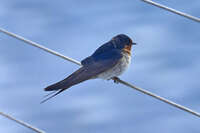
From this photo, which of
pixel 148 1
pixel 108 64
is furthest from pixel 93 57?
pixel 148 1

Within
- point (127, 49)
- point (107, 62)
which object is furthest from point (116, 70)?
point (127, 49)

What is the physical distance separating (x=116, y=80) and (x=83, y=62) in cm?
25

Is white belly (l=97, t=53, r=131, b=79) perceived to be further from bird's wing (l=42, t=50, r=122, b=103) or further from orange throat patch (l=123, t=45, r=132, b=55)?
orange throat patch (l=123, t=45, r=132, b=55)

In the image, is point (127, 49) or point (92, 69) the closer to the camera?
point (92, 69)

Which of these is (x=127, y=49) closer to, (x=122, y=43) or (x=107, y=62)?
(x=122, y=43)

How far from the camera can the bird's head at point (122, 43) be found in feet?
14.2

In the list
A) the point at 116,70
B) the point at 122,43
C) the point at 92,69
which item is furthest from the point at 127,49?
the point at 92,69

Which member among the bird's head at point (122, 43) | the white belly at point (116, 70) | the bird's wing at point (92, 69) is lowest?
the white belly at point (116, 70)

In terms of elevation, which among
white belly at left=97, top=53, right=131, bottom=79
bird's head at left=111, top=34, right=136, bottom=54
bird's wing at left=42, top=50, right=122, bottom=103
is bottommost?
white belly at left=97, top=53, right=131, bottom=79

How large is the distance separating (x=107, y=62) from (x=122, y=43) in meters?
0.34

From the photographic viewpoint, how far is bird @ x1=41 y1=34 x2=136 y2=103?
3840 millimetres

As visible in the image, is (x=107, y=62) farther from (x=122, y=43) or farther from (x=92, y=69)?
(x=122, y=43)

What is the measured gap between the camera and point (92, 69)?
396cm

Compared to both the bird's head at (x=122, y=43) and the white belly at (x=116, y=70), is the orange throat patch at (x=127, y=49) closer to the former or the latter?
the bird's head at (x=122, y=43)
